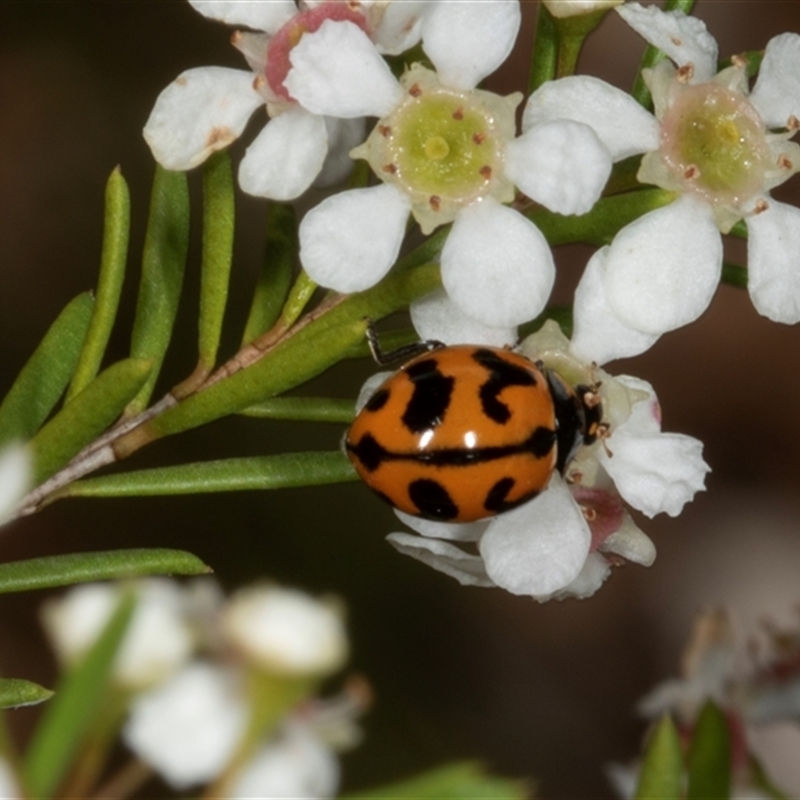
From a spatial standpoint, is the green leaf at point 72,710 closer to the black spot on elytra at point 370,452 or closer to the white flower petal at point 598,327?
the black spot on elytra at point 370,452

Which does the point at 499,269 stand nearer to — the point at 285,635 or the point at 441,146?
the point at 441,146

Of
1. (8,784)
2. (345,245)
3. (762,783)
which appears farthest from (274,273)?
(762,783)

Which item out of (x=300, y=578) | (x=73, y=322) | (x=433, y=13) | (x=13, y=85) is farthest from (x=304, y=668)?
(x=13, y=85)

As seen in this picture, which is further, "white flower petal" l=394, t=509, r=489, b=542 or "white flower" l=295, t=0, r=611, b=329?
"white flower petal" l=394, t=509, r=489, b=542

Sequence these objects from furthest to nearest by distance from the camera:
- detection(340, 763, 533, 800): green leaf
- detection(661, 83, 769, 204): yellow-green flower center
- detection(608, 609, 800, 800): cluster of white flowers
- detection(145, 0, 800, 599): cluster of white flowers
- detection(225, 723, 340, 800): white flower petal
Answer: detection(608, 609, 800, 800): cluster of white flowers, detection(225, 723, 340, 800): white flower petal, detection(661, 83, 769, 204): yellow-green flower center, detection(145, 0, 800, 599): cluster of white flowers, detection(340, 763, 533, 800): green leaf

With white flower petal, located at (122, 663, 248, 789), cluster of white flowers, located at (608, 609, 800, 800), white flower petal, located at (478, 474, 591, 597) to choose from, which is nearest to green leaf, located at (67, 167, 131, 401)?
white flower petal, located at (478, 474, 591, 597)

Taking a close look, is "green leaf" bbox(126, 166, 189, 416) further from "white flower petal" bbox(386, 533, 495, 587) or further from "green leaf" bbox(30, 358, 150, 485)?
"white flower petal" bbox(386, 533, 495, 587)

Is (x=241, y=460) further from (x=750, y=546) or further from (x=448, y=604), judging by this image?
(x=750, y=546)
